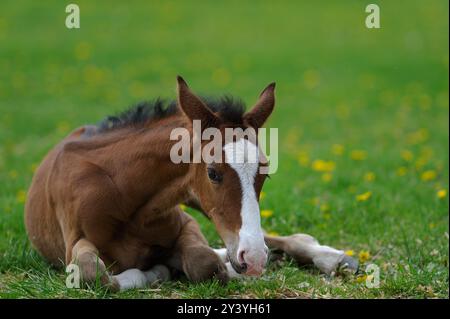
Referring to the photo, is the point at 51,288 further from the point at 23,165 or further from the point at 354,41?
the point at 354,41

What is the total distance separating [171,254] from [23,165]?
189 inches

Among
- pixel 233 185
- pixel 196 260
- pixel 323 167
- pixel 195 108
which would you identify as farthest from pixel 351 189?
pixel 233 185

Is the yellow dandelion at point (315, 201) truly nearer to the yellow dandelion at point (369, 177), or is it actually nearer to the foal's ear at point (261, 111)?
the yellow dandelion at point (369, 177)

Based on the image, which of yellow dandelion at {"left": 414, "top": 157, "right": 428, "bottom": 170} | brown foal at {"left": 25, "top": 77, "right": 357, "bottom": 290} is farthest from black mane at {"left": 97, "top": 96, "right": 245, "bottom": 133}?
yellow dandelion at {"left": 414, "top": 157, "right": 428, "bottom": 170}

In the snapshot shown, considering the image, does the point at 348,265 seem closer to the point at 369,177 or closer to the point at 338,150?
the point at 369,177

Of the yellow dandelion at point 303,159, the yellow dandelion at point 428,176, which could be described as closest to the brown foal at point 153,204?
the yellow dandelion at point 428,176

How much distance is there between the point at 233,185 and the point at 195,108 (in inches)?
24.1

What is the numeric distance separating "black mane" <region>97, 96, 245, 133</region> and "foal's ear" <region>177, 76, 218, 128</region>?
2.9 inches

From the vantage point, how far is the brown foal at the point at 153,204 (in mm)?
4719

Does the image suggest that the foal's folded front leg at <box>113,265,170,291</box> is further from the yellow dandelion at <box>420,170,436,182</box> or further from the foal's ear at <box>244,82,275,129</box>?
the yellow dandelion at <box>420,170,436,182</box>

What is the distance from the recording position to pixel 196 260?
5422 millimetres

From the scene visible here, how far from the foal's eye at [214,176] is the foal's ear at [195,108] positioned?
35 cm

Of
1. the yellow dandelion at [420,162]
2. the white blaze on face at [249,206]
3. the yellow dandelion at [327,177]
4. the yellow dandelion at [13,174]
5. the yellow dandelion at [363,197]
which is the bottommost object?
the yellow dandelion at [363,197]
